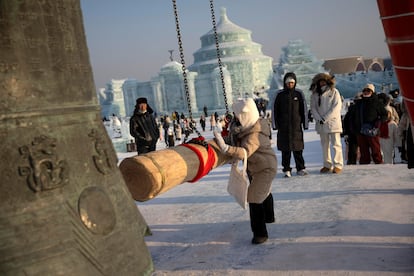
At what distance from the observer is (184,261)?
10.3 ft

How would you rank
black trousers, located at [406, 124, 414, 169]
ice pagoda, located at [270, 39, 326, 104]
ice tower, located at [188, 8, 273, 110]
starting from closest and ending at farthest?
black trousers, located at [406, 124, 414, 169] → ice pagoda, located at [270, 39, 326, 104] → ice tower, located at [188, 8, 273, 110]

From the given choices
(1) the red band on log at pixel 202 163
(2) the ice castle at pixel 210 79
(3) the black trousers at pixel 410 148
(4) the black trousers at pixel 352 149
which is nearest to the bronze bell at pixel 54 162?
(1) the red band on log at pixel 202 163

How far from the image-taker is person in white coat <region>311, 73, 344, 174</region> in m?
5.60

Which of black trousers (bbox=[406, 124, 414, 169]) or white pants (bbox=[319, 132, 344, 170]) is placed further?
white pants (bbox=[319, 132, 344, 170])

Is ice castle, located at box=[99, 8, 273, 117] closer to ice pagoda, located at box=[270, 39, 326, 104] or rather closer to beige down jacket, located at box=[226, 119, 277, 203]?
ice pagoda, located at box=[270, 39, 326, 104]

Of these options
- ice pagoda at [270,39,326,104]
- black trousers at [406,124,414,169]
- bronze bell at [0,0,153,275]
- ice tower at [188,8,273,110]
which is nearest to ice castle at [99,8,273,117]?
ice tower at [188,8,273,110]

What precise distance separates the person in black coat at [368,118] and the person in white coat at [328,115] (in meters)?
1.12

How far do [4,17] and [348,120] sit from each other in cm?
642

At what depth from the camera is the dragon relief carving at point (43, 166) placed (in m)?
1.56

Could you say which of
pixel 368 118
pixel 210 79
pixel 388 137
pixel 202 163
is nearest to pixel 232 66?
pixel 210 79

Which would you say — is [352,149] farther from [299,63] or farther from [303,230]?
[299,63]

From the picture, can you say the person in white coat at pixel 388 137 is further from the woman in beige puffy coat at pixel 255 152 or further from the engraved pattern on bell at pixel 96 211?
the engraved pattern on bell at pixel 96 211

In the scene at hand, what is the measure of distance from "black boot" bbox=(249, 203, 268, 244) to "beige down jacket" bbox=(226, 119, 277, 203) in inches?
2.4

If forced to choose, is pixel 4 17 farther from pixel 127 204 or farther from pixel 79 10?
pixel 127 204
